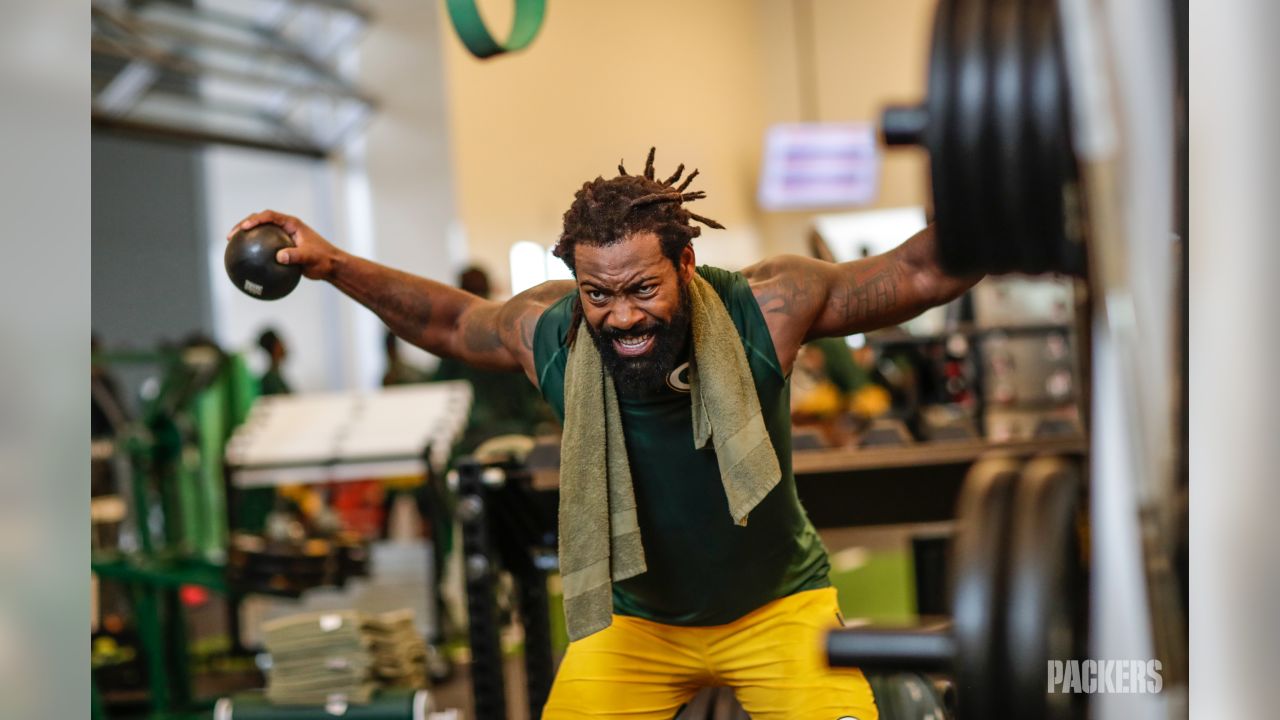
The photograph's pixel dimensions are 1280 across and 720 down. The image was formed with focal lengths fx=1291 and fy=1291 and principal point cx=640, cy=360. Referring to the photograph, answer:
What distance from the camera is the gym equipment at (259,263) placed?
198 cm

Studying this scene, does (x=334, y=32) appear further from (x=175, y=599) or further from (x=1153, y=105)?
(x=1153, y=105)

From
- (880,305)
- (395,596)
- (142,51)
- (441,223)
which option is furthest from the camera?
(441,223)

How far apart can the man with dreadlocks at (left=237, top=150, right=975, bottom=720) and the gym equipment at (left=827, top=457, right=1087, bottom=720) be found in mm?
686

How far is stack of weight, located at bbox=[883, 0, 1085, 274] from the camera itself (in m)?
1.10

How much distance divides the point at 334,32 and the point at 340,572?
6204mm

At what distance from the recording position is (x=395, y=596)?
5461 millimetres

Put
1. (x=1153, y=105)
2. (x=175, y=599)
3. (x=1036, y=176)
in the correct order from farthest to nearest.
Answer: (x=175, y=599) → (x=1036, y=176) → (x=1153, y=105)

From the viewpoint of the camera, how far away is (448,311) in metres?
2.22

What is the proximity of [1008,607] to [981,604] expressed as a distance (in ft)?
0.08

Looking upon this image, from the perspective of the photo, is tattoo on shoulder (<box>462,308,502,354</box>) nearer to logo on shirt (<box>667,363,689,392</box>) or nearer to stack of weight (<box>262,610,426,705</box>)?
logo on shirt (<box>667,363,689,392</box>)

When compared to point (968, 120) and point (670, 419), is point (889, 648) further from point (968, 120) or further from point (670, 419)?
point (670, 419)

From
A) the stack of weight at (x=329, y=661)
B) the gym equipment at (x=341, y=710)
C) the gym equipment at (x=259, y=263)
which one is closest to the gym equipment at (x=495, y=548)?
the gym equipment at (x=341, y=710)

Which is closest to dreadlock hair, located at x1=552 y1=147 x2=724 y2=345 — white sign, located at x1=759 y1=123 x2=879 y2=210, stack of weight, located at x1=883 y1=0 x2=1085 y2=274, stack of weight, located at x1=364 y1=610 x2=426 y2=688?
stack of weight, located at x1=883 y1=0 x2=1085 y2=274
